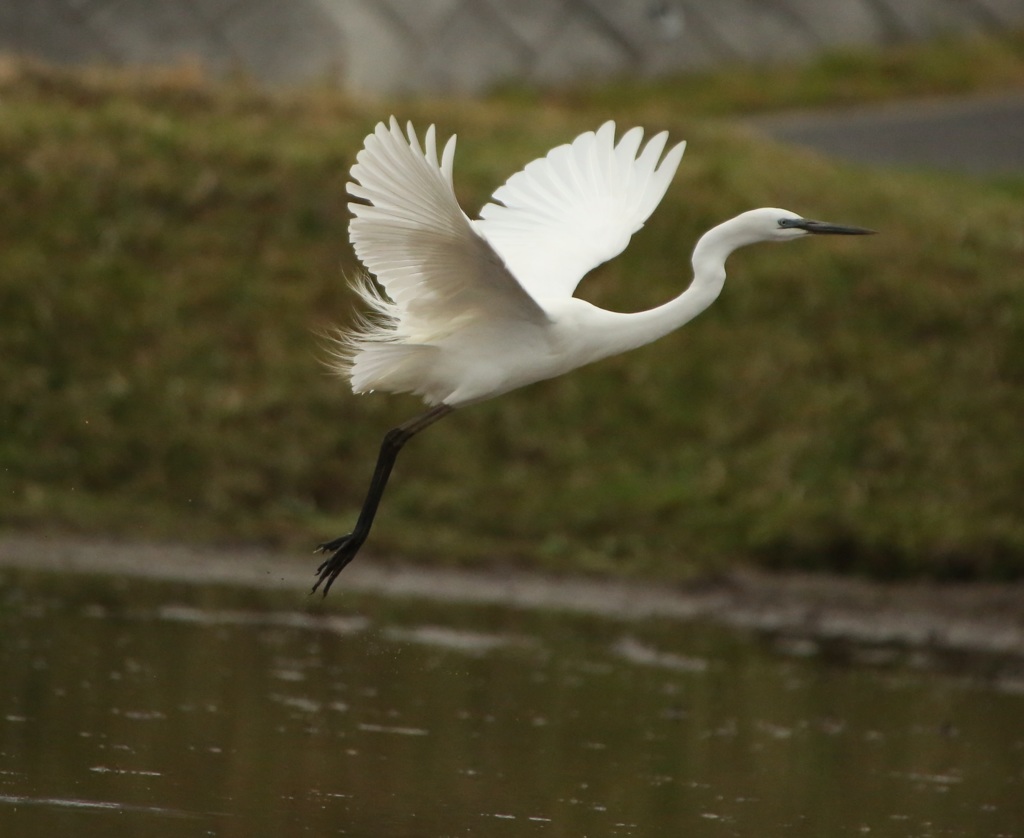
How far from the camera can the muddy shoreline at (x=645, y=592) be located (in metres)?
9.20

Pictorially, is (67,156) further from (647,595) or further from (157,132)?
Result: (647,595)

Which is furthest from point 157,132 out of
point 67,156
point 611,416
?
point 611,416

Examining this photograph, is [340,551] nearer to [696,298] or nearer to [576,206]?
[696,298]

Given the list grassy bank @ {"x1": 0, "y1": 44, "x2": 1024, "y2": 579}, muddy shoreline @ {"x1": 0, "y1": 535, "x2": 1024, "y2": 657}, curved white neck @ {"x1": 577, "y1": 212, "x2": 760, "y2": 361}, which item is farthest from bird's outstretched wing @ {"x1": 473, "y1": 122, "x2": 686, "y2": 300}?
grassy bank @ {"x1": 0, "y1": 44, "x2": 1024, "y2": 579}

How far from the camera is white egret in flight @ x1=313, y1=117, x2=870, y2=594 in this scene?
5.75 meters

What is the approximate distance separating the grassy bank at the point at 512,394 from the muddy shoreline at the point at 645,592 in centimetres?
16

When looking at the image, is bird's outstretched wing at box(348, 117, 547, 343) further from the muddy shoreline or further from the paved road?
the paved road

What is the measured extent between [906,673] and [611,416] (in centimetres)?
264

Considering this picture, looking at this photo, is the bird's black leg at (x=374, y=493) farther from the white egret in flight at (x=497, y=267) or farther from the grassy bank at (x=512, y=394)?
the grassy bank at (x=512, y=394)

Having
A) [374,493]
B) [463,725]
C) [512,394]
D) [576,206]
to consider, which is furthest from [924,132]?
[374,493]

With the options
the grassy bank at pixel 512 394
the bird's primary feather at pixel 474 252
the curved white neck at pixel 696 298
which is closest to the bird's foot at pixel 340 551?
the bird's primary feather at pixel 474 252

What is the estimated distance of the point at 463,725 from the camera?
7016 mm

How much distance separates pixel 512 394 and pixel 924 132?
6254mm

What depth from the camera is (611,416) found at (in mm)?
10656
